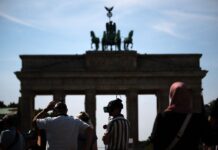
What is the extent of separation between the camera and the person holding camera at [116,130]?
1132 centimetres

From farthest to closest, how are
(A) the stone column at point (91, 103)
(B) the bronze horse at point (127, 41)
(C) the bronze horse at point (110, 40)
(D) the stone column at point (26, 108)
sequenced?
(B) the bronze horse at point (127, 41) < (C) the bronze horse at point (110, 40) < (A) the stone column at point (91, 103) < (D) the stone column at point (26, 108)

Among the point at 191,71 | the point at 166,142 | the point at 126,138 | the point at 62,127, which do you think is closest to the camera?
the point at 166,142

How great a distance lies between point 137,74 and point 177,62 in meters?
4.55

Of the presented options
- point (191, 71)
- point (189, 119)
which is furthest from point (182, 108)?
point (191, 71)

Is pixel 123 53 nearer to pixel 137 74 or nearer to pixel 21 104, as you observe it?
pixel 137 74

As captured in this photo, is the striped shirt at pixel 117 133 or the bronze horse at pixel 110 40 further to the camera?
the bronze horse at pixel 110 40

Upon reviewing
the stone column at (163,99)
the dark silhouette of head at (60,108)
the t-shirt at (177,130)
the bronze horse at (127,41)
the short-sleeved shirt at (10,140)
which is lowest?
the short-sleeved shirt at (10,140)

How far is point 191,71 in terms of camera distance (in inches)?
2446

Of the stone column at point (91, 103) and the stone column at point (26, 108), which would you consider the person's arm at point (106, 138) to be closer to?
the stone column at point (91, 103)

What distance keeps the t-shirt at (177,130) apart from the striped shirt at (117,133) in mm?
3882

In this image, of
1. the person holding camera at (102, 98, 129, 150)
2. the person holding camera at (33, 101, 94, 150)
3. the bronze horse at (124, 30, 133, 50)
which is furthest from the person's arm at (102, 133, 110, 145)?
the bronze horse at (124, 30, 133, 50)

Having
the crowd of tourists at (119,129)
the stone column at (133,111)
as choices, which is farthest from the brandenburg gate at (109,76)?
the crowd of tourists at (119,129)

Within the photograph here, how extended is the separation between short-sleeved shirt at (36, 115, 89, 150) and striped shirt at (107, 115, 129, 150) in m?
1.23

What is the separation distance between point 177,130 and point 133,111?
5577cm
